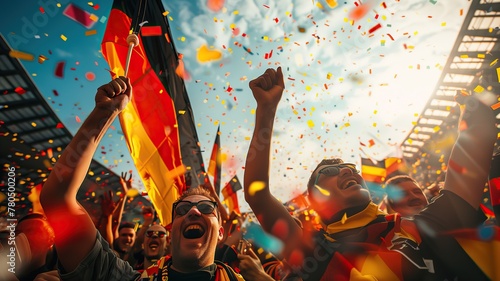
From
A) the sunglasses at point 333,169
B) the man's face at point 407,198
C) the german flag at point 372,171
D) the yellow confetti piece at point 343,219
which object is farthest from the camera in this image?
the german flag at point 372,171

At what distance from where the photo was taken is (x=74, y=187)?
5.48 feet

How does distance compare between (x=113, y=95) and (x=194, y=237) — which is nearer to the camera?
(x=113, y=95)

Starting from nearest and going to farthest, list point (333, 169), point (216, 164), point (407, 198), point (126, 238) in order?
point (333, 169)
point (407, 198)
point (126, 238)
point (216, 164)

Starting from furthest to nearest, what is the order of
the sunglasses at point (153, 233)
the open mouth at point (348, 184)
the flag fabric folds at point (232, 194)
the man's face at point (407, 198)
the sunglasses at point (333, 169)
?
the flag fabric folds at point (232, 194) < the sunglasses at point (153, 233) < the man's face at point (407, 198) < the sunglasses at point (333, 169) < the open mouth at point (348, 184)

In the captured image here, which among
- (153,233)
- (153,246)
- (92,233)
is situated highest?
(92,233)

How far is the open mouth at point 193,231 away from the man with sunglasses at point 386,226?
0.91m

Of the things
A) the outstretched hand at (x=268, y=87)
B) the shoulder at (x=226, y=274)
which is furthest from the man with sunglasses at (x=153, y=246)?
the outstretched hand at (x=268, y=87)

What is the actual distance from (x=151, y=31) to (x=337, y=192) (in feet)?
15.8

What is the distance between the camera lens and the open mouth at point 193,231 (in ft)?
8.55

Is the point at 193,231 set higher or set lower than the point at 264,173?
lower

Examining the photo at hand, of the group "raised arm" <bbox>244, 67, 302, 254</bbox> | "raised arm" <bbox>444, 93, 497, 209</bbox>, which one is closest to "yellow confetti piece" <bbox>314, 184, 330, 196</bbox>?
"raised arm" <bbox>244, 67, 302, 254</bbox>

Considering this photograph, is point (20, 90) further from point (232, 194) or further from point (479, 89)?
point (479, 89)

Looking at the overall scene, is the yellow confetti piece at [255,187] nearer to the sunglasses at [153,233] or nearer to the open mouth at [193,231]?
the open mouth at [193,231]

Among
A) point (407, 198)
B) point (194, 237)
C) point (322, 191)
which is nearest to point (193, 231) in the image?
point (194, 237)
